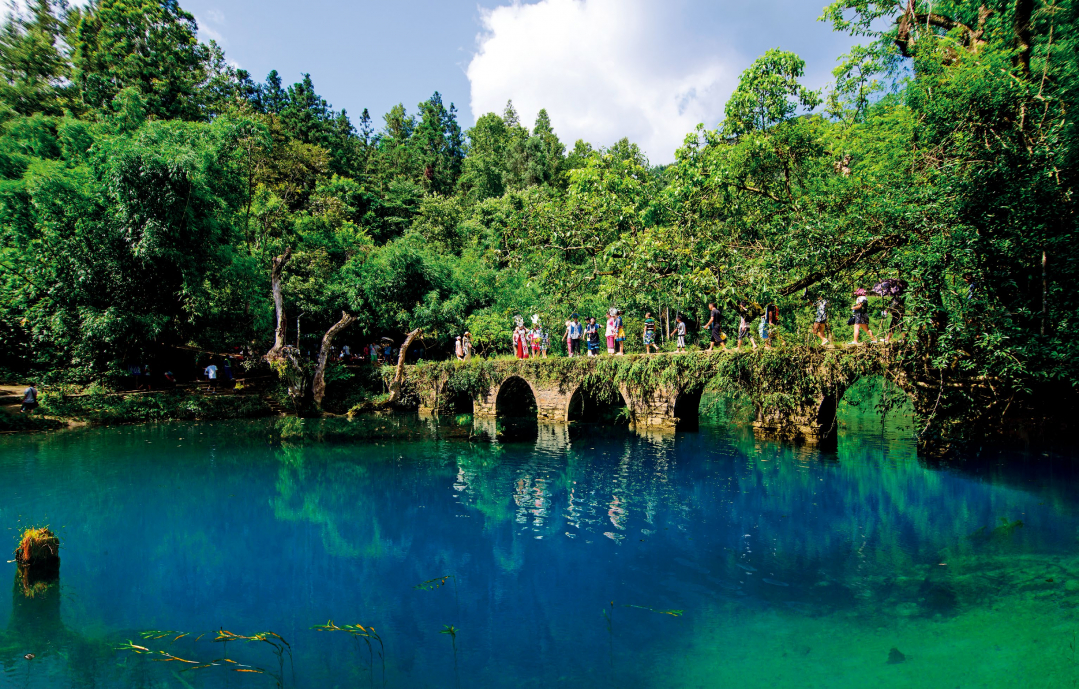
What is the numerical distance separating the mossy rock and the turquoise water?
0.23m

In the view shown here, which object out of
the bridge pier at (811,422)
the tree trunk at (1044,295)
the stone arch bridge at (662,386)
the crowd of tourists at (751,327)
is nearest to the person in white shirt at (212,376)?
the stone arch bridge at (662,386)

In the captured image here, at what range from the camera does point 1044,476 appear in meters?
9.65

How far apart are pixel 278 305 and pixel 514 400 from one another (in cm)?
978

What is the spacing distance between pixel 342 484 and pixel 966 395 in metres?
11.2

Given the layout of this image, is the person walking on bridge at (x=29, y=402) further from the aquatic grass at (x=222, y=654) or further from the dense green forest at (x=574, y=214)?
the aquatic grass at (x=222, y=654)

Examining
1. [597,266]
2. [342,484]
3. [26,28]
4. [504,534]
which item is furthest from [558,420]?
[26,28]

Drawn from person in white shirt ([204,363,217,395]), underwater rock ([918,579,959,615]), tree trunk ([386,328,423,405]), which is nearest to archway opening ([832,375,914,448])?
underwater rock ([918,579,959,615])

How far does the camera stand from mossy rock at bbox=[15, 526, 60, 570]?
6348 millimetres

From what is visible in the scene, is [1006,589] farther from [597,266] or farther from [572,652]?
[597,266]

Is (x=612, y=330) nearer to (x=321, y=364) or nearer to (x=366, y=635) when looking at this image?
(x=321, y=364)

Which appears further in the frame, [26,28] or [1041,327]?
[26,28]

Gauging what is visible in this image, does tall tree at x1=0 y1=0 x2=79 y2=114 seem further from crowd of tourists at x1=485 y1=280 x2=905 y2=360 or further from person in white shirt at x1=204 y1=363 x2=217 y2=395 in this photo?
crowd of tourists at x1=485 y1=280 x2=905 y2=360

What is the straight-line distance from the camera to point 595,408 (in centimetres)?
2053

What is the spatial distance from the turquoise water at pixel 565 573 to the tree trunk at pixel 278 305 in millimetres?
9396
